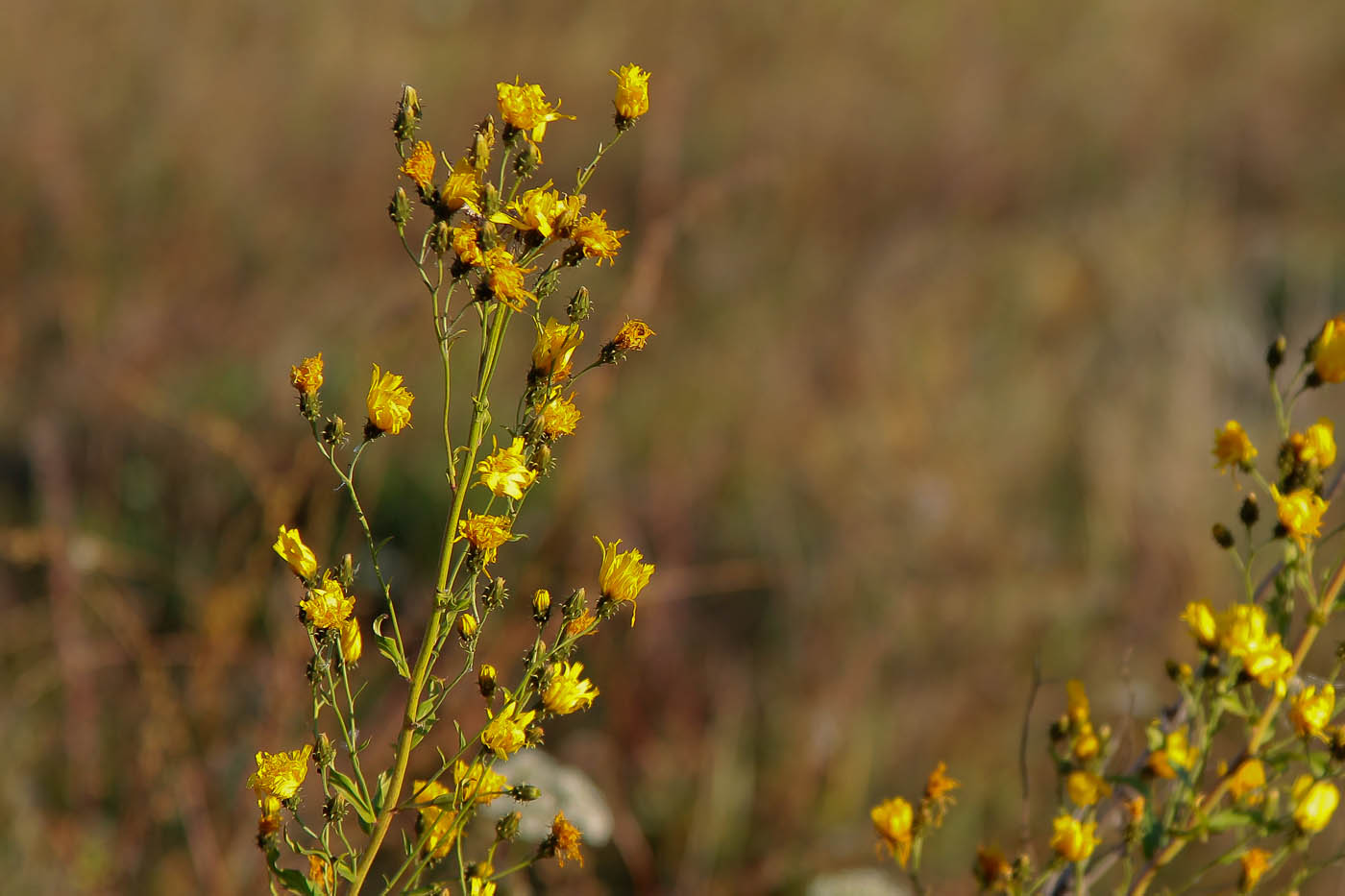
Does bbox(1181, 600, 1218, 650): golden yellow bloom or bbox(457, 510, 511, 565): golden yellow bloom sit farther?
bbox(1181, 600, 1218, 650): golden yellow bloom

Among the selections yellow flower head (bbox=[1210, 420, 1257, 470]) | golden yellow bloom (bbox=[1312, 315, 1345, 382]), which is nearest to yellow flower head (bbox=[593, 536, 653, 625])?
yellow flower head (bbox=[1210, 420, 1257, 470])

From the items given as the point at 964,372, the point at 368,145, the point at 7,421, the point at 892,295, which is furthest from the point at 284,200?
the point at 964,372

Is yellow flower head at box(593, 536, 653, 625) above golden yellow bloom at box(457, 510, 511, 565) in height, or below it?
below

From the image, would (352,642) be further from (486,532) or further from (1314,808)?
(1314,808)

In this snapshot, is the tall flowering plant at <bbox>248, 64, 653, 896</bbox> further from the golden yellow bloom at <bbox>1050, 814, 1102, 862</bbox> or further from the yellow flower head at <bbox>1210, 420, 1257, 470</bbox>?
the yellow flower head at <bbox>1210, 420, 1257, 470</bbox>

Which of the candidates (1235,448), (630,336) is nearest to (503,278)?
(630,336)

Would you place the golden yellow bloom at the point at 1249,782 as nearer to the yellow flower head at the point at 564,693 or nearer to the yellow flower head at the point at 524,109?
the yellow flower head at the point at 564,693

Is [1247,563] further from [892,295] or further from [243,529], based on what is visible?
[892,295]
